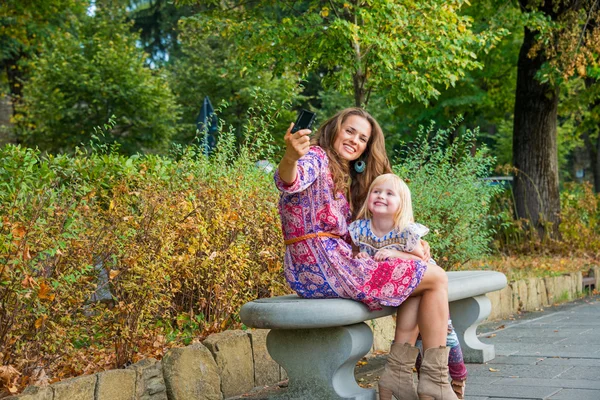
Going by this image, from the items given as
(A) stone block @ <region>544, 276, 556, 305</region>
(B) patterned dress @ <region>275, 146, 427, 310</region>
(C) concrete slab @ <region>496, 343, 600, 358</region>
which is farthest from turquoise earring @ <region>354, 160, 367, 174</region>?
(A) stone block @ <region>544, 276, 556, 305</region>

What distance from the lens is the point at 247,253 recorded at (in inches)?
210

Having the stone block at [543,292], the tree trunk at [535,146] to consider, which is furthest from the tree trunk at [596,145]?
the stone block at [543,292]

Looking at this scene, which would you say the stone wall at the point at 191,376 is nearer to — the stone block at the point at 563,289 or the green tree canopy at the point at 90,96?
the stone block at the point at 563,289

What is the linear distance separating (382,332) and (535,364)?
3.92ft

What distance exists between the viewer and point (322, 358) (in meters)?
4.11

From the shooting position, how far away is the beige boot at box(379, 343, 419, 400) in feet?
13.4

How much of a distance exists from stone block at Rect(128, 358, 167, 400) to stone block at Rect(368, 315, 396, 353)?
2.30 metres

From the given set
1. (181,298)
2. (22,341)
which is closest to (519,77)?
(181,298)

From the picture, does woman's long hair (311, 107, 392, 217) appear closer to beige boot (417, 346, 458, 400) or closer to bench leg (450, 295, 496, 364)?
beige boot (417, 346, 458, 400)

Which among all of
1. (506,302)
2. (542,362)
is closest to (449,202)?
(506,302)

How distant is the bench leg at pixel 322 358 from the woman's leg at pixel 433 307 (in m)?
0.33

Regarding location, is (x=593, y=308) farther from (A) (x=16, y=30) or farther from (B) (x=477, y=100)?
(A) (x=16, y=30)

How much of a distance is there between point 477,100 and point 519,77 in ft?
15.0

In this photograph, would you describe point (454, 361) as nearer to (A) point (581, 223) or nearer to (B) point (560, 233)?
(B) point (560, 233)
